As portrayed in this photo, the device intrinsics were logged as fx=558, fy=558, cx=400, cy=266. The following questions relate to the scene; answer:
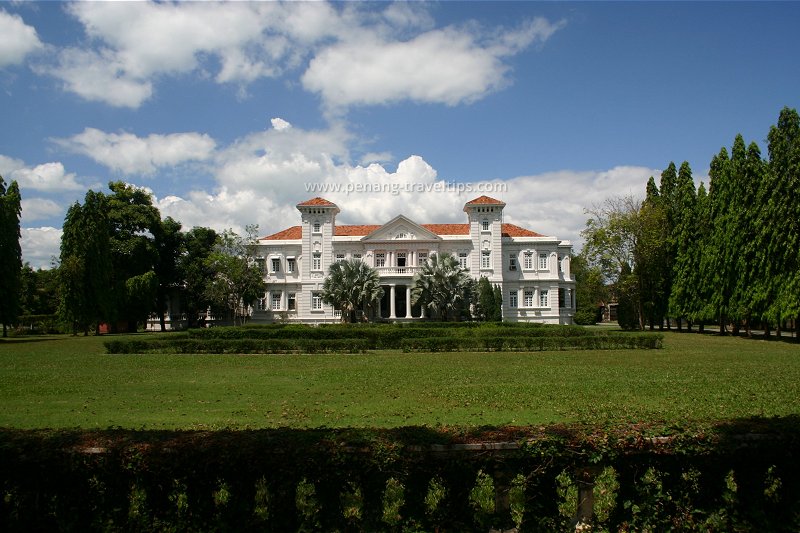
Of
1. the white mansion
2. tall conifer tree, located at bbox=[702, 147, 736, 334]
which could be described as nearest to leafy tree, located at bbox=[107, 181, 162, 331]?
the white mansion

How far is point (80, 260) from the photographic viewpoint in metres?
40.5

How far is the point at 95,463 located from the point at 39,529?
77cm

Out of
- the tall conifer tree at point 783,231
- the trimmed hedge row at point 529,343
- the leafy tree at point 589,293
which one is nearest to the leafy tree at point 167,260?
the trimmed hedge row at point 529,343

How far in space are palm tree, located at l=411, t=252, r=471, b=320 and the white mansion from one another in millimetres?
4047

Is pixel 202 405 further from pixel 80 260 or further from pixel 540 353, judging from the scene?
pixel 80 260

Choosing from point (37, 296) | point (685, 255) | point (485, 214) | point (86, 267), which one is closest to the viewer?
point (86, 267)

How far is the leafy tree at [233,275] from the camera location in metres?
49.8

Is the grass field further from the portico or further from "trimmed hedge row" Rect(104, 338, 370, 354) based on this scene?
the portico

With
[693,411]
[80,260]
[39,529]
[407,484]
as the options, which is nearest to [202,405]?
[39,529]

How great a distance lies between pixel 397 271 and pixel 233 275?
48.6 feet

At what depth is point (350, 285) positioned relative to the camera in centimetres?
4534

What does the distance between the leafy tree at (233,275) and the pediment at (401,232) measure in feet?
36.1

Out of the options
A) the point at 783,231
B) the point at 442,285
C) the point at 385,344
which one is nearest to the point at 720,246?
the point at 783,231

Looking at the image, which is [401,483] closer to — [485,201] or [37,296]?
[485,201]
